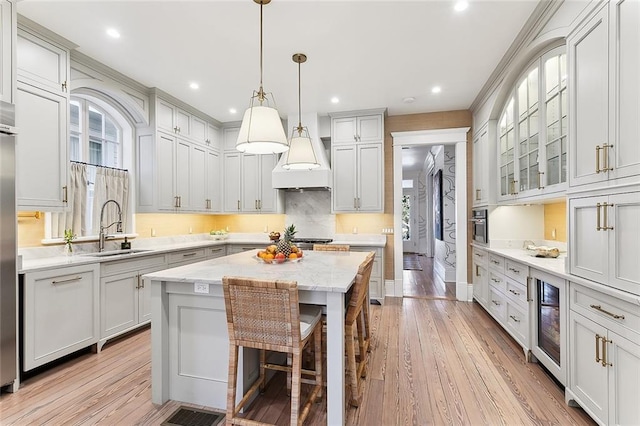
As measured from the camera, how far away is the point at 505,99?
12.0ft

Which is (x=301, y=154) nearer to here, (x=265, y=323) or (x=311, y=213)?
(x=265, y=323)

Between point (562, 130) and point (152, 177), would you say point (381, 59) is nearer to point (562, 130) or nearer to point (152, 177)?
point (562, 130)

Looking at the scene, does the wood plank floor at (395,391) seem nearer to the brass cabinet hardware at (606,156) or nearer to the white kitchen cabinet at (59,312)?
the white kitchen cabinet at (59,312)

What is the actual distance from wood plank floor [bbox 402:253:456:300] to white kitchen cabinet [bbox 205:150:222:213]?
355 cm

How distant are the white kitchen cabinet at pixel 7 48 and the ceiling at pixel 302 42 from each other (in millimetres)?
201

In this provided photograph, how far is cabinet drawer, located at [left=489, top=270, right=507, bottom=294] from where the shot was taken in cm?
331

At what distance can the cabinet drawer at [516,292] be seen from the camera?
2.80 metres

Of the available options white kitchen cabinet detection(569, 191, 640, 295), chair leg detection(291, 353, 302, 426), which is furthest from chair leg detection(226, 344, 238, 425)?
white kitchen cabinet detection(569, 191, 640, 295)

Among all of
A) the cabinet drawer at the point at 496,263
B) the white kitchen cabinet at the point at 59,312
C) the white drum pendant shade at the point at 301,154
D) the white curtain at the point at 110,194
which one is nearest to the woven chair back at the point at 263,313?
the white drum pendant shade at the point at 301,154

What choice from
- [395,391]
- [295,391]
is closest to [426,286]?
[395,391]

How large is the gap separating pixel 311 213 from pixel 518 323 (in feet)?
11.0

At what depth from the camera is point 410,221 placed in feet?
38.5

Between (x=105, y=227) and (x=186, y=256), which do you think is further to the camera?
(x=186, y=256)

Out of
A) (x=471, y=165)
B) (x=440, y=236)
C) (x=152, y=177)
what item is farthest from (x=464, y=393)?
(x=440, y=236)
